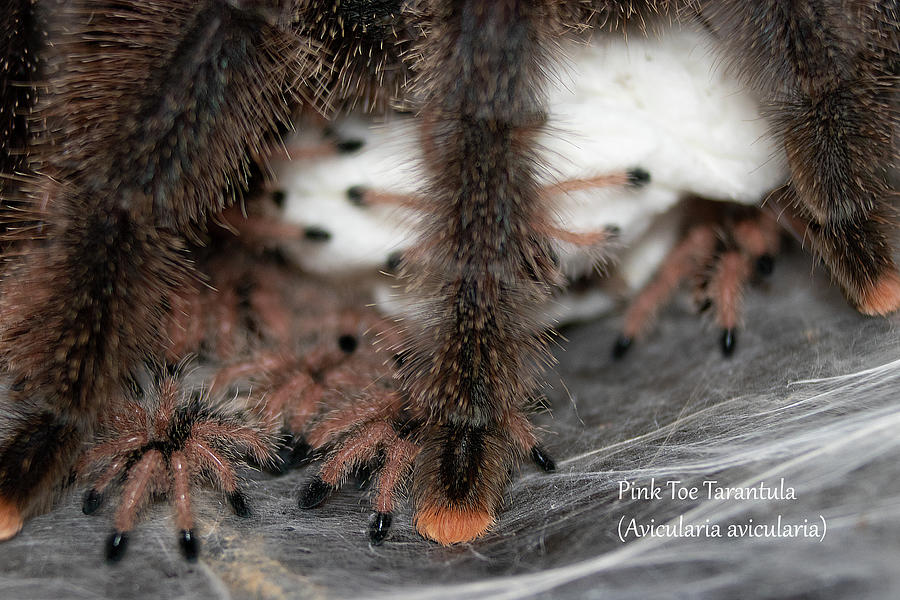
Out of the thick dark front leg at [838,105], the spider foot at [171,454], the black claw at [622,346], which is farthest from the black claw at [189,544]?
the thick dark front leg at [838,105]

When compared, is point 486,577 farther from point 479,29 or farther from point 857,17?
point 857,17

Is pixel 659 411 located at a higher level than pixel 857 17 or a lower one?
lower

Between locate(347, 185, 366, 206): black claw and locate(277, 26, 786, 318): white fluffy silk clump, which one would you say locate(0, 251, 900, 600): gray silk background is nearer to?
locate(277, 26, 786, 318): white fluffy silk clump

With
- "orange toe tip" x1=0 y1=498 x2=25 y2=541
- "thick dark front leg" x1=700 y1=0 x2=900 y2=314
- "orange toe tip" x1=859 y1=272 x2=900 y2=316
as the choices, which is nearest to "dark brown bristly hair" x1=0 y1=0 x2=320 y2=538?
"orange toe tip" x1=0 y1=498 x2=25 y2=541

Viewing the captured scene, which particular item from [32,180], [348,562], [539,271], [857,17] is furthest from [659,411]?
[32,180]

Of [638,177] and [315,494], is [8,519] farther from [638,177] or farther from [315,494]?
[638,177]

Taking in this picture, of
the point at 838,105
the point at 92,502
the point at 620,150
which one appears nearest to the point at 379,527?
the point at 92,502

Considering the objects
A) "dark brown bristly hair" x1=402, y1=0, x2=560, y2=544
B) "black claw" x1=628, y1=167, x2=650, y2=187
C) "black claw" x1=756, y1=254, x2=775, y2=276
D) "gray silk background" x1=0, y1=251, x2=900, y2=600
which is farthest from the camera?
"black claw" x1=756, y1=254, x2=775, y2=276
